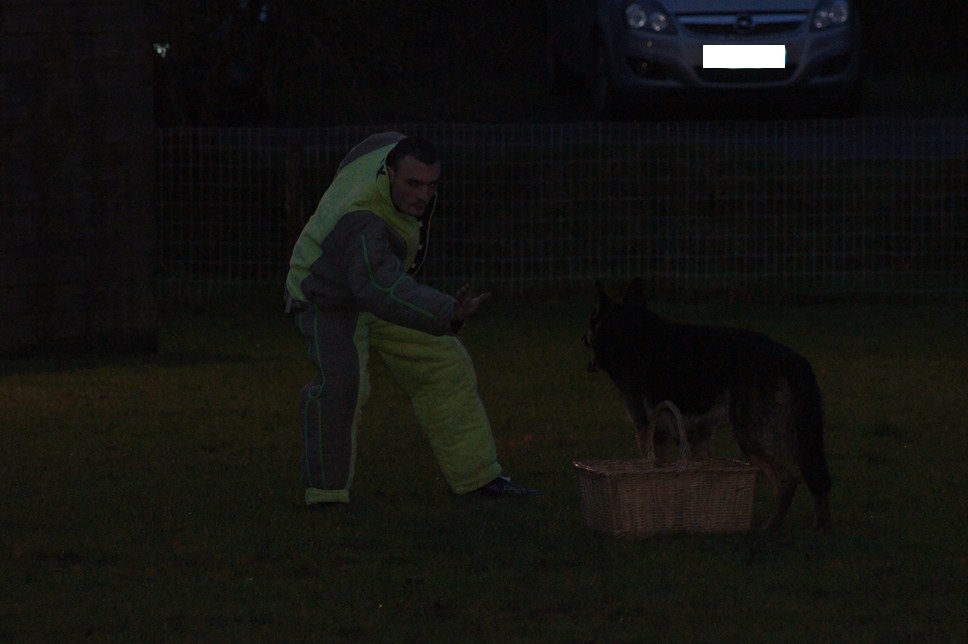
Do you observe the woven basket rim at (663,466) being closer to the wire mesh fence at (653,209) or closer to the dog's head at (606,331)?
the dog's head at (606,331)

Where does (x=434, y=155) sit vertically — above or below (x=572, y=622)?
above

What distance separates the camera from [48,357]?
1193 cm

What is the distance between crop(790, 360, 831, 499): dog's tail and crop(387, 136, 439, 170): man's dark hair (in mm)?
1675

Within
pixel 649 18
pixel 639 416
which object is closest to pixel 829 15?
pixel 649 18

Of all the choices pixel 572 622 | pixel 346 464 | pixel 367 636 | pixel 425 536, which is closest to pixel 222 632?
pixel 367 636

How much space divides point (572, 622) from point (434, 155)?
7.27ft

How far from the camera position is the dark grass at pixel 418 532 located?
539 centimetres

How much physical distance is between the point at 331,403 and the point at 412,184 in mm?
1022

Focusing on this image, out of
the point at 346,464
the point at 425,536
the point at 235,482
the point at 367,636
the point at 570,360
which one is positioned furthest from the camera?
the point at 570,360

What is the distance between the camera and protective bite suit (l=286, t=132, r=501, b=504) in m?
6.68

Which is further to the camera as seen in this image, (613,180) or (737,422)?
(613,180)

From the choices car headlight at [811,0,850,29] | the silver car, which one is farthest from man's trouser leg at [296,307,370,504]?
car headlight at [811,0,850,29]

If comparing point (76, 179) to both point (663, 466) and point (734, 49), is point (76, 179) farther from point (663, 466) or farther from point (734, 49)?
point (663, 466)

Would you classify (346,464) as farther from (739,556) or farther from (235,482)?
(739,556)
